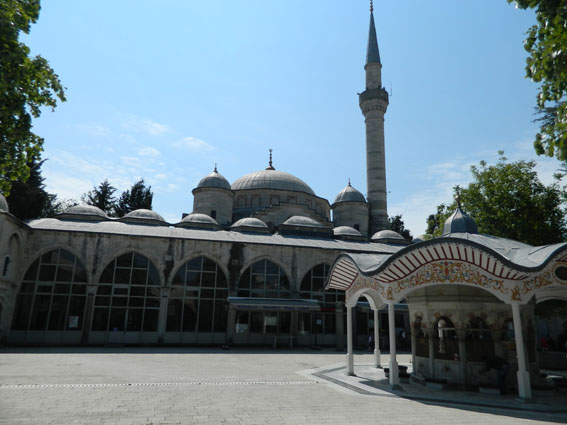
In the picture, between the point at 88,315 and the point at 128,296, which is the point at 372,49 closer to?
the point at 128,296

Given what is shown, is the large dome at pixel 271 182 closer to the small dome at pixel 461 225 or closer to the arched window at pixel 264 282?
the arched window at pixel 264 282

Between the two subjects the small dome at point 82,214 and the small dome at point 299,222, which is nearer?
the small dome at point 82,214

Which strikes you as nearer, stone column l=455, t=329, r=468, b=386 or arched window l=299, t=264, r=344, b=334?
stone column l=455, t=329, r=468, b=386

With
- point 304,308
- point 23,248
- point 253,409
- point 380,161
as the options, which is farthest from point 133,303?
point 380,161

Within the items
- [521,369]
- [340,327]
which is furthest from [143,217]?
[521,369]

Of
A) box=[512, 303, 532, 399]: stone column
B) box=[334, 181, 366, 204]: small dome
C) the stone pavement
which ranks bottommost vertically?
the stone pavement

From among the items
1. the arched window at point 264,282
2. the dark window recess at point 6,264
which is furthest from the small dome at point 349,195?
the dark window recess at point 6,264

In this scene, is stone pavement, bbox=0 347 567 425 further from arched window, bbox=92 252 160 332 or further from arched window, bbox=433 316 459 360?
arched window, bbox=92 252 160 332

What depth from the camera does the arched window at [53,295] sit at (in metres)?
21.1

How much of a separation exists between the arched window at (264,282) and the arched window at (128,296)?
5500 mm

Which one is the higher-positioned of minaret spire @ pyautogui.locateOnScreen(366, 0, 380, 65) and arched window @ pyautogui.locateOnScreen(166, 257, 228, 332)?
minaret spire @ pyautogui.locateOnScreen(366, 0, 380, 65)

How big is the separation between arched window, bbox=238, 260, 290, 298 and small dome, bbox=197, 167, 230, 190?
45.0 feet

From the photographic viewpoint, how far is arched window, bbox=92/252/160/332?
2211 cm

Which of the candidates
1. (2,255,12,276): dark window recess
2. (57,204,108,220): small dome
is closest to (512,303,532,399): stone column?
(2,255,12,276): dark window recess
